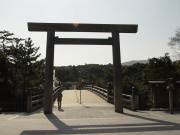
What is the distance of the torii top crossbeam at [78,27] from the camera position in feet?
46.0

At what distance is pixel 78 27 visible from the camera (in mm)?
14172

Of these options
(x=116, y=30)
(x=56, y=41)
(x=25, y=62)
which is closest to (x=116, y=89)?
(x=116, y=30)

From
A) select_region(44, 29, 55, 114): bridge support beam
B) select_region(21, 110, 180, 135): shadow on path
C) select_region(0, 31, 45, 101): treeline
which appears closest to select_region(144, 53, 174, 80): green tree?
select_region(0, 31, 45, 101): treeline

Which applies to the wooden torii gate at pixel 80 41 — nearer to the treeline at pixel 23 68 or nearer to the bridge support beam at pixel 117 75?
the bridge support beam at pixel 117 75

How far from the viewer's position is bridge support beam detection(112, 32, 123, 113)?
14.1 meters

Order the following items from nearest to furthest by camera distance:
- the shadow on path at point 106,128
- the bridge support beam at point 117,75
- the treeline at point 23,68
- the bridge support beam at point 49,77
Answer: the shadow on path at point 106,128
the bridge support beam at point 49,77
the bridge support beam at point 117,75
the treeline at point 23,68

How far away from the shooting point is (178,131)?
8273mm

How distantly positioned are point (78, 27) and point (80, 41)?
0.83 metres

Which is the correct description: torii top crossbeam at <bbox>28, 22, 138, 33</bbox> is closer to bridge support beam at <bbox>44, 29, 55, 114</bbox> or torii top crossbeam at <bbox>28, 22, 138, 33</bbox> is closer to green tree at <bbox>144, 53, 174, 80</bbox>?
bridge support beam at <bbox>44, 29, 55, 114</bbox>

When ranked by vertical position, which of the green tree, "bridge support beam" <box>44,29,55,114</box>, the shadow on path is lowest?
the shadow on path

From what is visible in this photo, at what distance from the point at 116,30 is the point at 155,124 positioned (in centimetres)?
664

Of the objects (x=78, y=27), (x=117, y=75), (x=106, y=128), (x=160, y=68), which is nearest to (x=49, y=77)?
(x=78, y=27)

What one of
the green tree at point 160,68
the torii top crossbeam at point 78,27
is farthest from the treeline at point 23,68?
the green tree at point 160,68

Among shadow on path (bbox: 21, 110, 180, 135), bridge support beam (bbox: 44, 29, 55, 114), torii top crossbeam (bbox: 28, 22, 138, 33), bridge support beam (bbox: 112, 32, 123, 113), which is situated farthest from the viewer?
bridge support beam (bbox: 112, 32, 123, 113)
